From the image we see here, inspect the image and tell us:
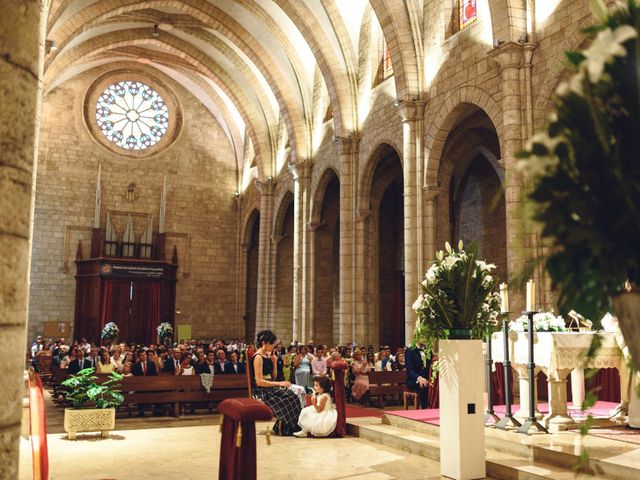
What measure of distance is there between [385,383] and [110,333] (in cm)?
1359

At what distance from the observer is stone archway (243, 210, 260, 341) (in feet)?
91.4

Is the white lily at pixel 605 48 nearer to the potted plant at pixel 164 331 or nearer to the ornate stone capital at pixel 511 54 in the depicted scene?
the ornate stone capital at pixel 511 54

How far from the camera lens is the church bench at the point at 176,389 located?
10148 millimetres

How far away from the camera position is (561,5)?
11.9m

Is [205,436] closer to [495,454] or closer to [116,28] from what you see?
[495,454]

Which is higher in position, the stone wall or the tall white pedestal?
the stone wall

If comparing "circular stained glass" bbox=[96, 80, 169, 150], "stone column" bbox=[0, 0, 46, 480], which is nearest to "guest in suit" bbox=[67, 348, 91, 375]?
"stone column" bbox=[0, 0, 46, 480]

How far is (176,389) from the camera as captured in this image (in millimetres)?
10664

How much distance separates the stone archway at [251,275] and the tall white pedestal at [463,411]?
2209cm

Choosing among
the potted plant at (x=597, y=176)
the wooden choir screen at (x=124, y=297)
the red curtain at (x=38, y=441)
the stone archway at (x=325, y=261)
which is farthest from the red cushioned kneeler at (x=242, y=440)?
the wooden choir screen at (x=124, y=297)

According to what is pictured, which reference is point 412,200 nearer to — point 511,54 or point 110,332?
point 511,54

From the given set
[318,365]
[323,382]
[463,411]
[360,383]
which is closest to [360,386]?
[360,383]

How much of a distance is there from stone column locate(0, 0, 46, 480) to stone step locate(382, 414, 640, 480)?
15.5ft

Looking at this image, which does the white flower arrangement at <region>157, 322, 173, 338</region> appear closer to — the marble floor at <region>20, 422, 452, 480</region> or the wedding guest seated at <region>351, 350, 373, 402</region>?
the wedding guest seated at <region>351, 350, 373, 402</region>
